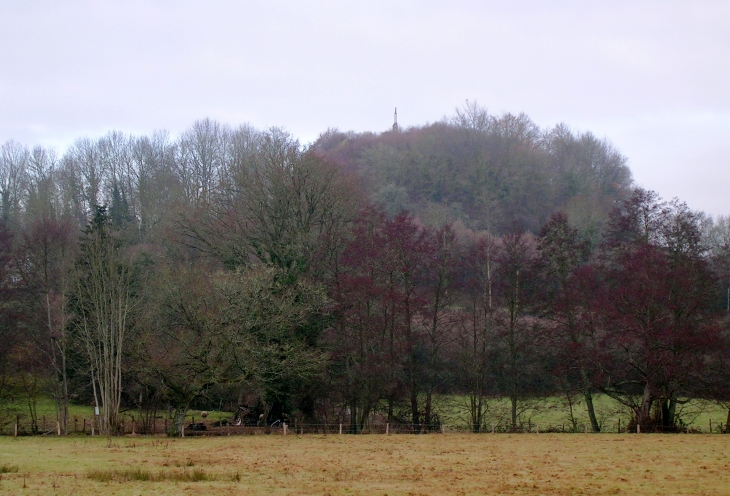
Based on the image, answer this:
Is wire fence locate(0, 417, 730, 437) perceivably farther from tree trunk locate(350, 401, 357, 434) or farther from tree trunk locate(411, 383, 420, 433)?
tree trunk locate(411, 383, 420, 433)

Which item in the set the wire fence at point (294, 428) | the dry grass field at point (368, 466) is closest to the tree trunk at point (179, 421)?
the wire fence at point (294, 428)

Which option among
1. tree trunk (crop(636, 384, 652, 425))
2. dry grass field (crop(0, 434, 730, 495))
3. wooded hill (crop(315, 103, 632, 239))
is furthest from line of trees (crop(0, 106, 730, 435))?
wooded hill (crop(315, 103, 632, 239))

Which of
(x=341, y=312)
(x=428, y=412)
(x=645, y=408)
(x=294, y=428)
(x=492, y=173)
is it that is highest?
(x=492, y=173)

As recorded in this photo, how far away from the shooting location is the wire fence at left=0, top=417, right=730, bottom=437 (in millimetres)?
34219

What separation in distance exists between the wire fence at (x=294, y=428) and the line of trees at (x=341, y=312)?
0.75 m

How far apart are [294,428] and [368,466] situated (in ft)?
49.6

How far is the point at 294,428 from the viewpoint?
35.7 metres

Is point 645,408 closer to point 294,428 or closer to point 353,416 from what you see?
point 353,416

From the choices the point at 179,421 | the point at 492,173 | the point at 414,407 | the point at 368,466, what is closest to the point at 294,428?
the point at 179,421

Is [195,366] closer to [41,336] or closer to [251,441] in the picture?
[251,441]

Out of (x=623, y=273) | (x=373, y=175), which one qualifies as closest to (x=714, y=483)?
(x=623, y=273)

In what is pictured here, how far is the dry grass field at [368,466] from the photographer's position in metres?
17.0

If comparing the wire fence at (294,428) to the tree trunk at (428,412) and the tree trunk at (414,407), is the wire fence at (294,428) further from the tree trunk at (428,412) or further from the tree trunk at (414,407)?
the tree trunk at (414,407)

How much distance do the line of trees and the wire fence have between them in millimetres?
754
